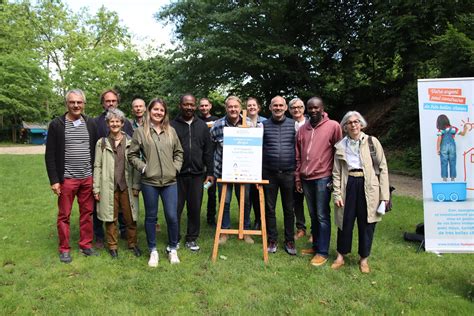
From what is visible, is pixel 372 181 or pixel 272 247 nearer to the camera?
pixel 372 181

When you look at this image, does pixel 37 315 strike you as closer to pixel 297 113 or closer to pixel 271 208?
pixel 271 208

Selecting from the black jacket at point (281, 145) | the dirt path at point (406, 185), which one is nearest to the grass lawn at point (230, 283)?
the black jacket at point (281, 145)

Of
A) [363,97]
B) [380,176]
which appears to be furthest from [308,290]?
[363,97]

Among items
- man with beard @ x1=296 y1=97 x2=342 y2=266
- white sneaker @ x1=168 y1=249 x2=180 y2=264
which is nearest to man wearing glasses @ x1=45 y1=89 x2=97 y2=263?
white sneaker @ x1=168 y1=249 x2=180 y2=264

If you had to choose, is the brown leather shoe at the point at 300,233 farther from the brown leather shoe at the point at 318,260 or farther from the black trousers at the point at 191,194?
the black trousers at the point at 191,194

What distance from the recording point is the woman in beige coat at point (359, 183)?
14.4 ft

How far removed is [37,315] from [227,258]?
2329mm

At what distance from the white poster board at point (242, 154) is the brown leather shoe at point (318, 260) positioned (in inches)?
50.4

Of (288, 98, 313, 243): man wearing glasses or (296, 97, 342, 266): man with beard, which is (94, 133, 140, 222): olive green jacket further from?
(288, 98, 313, 243): man wearing glasses

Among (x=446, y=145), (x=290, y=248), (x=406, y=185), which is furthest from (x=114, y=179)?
(x=406, y=185)

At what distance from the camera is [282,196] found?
5.09m

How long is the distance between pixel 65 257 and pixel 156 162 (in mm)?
1772

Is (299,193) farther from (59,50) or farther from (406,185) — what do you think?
(59,50)

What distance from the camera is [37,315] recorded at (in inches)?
135
